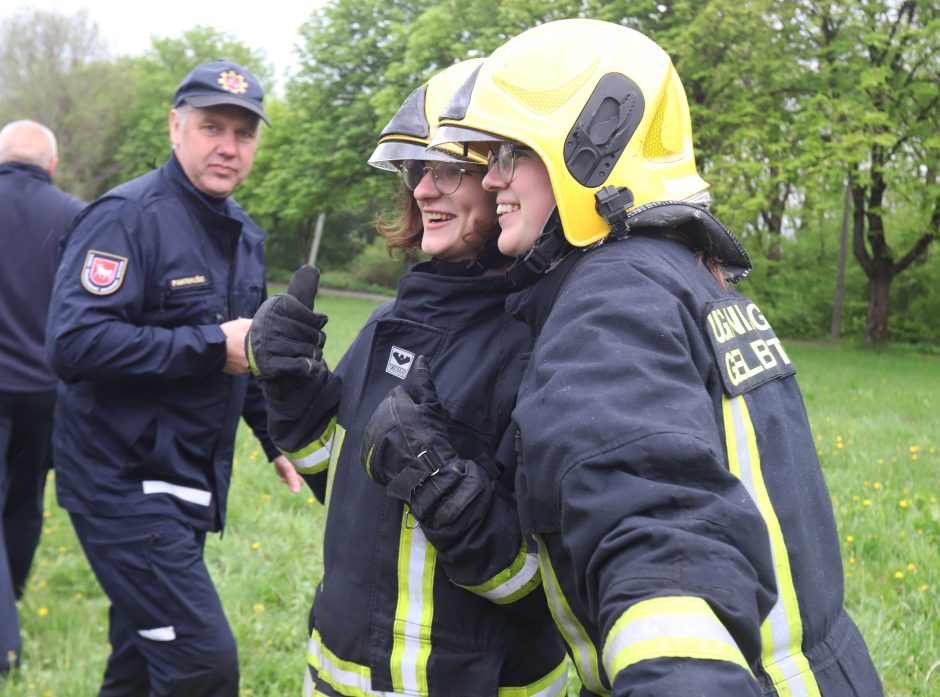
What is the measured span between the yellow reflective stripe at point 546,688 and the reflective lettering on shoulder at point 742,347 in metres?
0.96

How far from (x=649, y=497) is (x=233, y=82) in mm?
2849

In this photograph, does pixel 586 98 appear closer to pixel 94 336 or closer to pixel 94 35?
pixel 94 336

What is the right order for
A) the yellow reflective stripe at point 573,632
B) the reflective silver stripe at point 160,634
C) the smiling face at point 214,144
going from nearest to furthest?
the yellow reflective stripe at point 573,632, the reflective silver stripe at point 160,634, the smiling face at point 214,144

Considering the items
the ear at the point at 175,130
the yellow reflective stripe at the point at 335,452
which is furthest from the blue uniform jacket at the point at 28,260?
the yellow reflective stripe at the point at 335,452

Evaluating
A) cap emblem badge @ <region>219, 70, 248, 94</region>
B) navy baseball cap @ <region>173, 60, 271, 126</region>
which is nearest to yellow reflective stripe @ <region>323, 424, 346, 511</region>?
navy baseball cap @ <region>173, 60, 271, 126</region>

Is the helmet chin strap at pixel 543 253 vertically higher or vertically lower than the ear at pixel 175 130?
lower

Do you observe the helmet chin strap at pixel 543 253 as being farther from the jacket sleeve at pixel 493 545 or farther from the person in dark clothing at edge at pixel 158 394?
the person in dark clothing at edge at pixel 158 394

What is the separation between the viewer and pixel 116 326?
3.06 m

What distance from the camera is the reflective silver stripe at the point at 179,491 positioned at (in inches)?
123

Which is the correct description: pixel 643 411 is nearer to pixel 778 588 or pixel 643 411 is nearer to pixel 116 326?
pixel 778 588

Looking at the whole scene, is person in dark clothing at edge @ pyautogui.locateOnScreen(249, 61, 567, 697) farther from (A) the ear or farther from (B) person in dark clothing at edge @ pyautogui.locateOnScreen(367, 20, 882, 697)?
(A) the ear

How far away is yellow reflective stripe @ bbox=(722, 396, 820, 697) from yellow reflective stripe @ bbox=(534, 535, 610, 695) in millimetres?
323

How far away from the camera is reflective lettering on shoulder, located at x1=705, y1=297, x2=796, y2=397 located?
1.48 m

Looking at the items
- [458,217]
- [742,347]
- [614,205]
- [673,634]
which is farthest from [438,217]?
[673,634]
